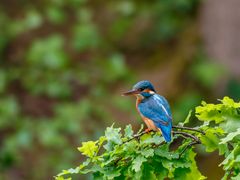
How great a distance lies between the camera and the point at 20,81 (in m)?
7.94

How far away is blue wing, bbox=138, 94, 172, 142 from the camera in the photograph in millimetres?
2934

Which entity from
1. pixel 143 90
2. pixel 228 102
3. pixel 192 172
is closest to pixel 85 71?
pixel 143 90

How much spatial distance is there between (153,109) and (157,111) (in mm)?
27

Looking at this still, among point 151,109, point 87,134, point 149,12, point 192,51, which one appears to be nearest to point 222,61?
point 192,51

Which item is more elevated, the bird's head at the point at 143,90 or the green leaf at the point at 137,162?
the bird's head at the point at 143,90

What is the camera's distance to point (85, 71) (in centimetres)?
783

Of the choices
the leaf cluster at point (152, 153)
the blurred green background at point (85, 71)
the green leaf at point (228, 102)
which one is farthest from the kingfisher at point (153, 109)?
the blurred green background at point (85, 71)

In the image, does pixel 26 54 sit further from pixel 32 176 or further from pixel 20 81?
pixel 32 176

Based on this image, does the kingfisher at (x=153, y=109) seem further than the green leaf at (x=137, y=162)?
Yes

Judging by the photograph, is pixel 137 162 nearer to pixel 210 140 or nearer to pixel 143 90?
pixel 210 140

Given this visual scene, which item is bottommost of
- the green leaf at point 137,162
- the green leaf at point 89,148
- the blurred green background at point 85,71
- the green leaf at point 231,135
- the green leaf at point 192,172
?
the green leaf at point 231,135

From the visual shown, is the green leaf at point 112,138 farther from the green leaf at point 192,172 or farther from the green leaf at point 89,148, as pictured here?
the green leaf at point 192,172

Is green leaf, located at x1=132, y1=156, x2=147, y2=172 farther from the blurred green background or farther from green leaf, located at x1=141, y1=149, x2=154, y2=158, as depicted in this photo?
the blurred green background

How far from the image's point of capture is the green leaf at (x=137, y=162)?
262 centimetres
